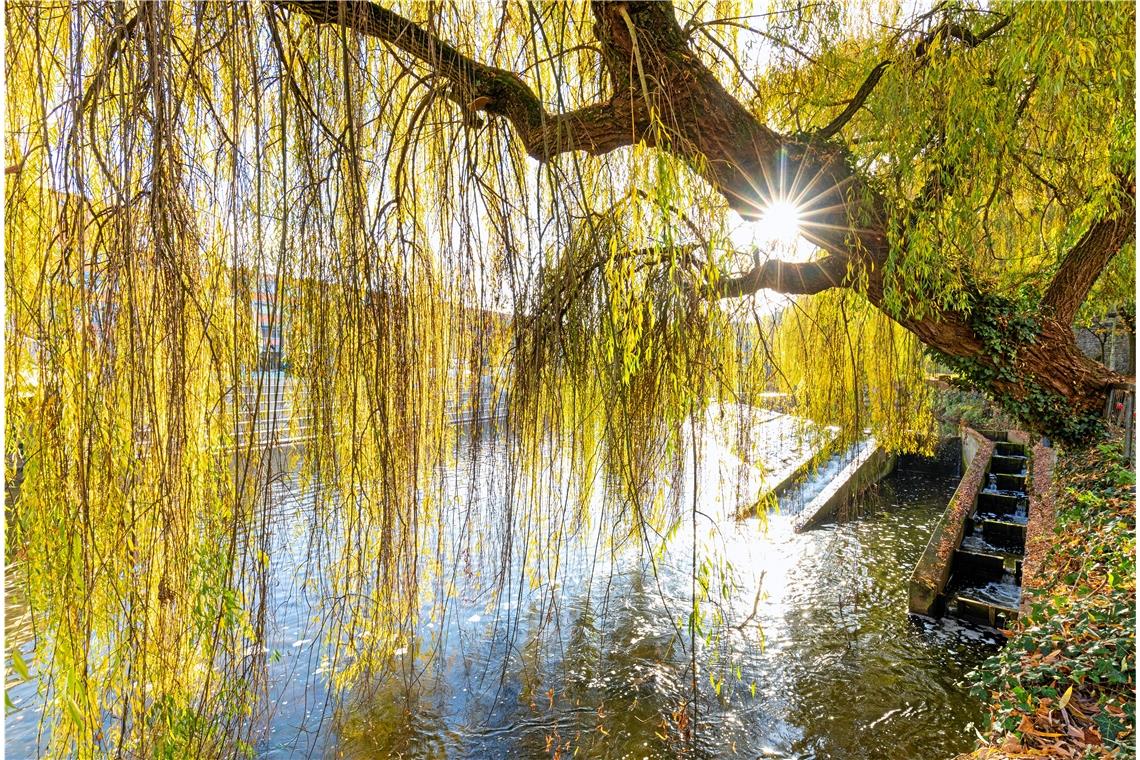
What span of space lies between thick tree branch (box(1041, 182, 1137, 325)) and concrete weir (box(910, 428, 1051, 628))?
7.23 ft

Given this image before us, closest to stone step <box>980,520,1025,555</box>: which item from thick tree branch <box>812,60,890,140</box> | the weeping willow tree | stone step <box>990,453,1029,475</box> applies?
stone step <box>990,453,1029,475</box>

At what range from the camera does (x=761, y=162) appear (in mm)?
1965

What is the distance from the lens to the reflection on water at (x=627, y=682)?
10.8 feet

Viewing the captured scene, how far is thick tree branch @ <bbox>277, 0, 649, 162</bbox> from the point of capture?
4.33 feet

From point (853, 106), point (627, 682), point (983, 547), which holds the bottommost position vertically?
point (627, 682)

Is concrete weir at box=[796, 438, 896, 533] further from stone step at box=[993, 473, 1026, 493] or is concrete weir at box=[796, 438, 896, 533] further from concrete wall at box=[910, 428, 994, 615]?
stone step at box=[993, 473, 1026, 493]

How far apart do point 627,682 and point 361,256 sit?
12.1 ft

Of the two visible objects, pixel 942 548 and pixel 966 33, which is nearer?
pixel 966 33

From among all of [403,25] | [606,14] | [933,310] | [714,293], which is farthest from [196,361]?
[933,310]

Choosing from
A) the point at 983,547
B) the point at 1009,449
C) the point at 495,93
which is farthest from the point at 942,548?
the point at 495,93

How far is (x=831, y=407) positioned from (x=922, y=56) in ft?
5.57

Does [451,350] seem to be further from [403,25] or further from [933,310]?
[933,310]

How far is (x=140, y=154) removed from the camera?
4.00 ft

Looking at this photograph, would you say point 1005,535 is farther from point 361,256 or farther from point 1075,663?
point 361,256
